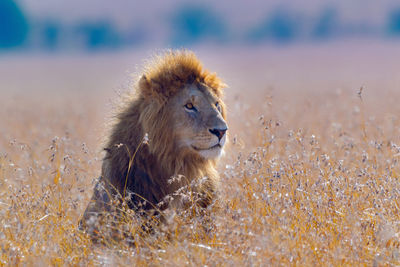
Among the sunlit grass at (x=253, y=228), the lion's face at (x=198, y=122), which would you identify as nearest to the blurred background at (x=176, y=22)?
the lion's face at (x=198, y=122)

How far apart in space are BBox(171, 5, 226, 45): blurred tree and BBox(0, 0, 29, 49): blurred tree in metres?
34.6

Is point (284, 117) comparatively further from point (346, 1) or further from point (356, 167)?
point (346, 1)

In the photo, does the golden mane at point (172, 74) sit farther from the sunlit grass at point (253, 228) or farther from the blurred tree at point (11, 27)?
the blurred tree at point (11, 27)

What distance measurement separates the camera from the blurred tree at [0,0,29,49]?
121125 mm

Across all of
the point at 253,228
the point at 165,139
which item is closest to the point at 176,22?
the point at 165,139

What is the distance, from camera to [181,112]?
4.89 m

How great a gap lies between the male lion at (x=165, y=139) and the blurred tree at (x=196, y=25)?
4395 inches

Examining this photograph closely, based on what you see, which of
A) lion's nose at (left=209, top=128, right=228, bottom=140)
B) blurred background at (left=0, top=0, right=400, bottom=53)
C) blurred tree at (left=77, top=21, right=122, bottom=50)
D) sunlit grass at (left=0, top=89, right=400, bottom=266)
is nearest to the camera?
sunlit grass at (left=0, top=89, right=400, bottom=266)

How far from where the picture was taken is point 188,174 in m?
4.90

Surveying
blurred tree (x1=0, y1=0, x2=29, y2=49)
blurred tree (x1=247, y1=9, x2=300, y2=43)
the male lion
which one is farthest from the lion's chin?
blurred tree (x1=0, y1=0, x2=29, y2=49)

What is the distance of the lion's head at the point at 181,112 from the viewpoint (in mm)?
4695

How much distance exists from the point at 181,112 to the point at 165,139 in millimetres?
288

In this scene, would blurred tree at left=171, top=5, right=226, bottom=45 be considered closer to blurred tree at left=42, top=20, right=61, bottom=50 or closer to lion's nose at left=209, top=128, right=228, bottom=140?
blurred tree at left=42, top=20, right=61, bottom=50

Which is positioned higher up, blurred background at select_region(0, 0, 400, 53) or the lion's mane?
the lion's mane
